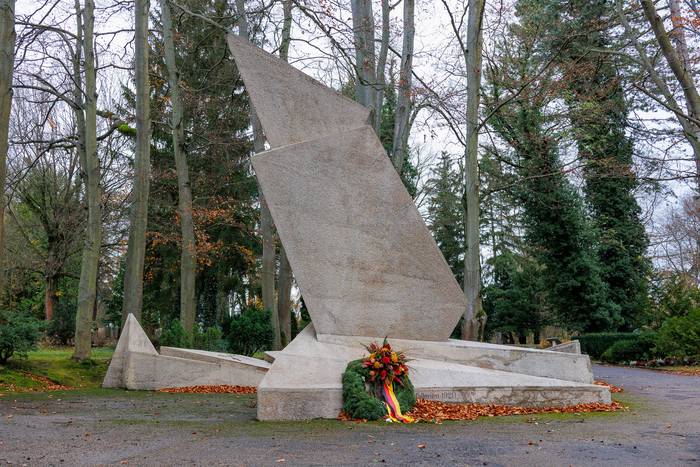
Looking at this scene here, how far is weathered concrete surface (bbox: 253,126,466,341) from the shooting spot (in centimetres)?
964

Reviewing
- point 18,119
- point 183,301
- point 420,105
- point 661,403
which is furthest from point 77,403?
point 18,119

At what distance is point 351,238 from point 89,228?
8386 millimetres

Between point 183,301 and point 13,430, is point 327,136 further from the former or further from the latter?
point 183,301

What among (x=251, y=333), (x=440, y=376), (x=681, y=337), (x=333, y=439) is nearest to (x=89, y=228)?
(x=251, y=333)

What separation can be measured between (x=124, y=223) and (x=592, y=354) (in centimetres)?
1895

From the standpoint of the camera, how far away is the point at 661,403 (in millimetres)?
10023

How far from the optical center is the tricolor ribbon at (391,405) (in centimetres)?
808

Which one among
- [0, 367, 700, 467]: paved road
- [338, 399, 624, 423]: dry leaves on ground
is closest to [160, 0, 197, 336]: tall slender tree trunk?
[0, 367, 700, 467]: paved road

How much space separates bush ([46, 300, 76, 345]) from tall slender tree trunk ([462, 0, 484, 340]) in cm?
1797

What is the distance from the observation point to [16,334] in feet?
41.9

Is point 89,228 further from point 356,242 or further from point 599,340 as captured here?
point 599,340

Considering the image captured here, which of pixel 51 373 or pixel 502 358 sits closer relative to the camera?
pixel 502 358

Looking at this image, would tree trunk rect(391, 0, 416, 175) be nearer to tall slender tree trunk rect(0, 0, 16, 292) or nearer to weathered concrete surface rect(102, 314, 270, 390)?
weathered concrete surface rect(102, 314, 270, 390)

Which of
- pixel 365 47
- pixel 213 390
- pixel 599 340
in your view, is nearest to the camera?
pixel 213 390
